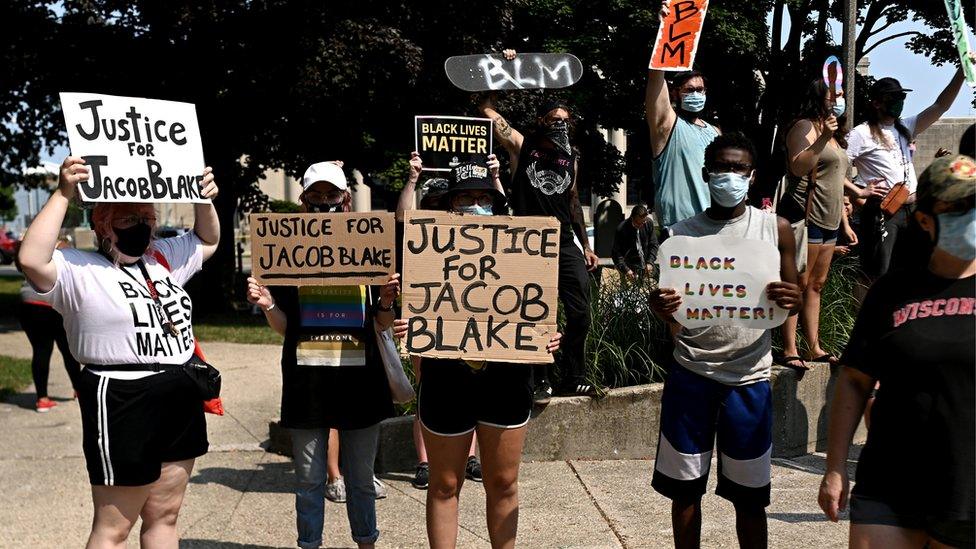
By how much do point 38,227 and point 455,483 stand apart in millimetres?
1977

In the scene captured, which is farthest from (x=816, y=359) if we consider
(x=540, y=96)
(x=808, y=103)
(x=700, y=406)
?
(x=540, y=96)

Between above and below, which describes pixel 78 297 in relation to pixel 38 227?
below

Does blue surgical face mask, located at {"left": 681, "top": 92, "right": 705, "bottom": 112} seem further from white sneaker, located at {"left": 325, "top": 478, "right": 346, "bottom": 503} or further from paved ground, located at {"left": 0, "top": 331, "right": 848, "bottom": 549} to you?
white sneaker, located at {"left": 325, "top": 478, "right": 346, "bottom": 503}

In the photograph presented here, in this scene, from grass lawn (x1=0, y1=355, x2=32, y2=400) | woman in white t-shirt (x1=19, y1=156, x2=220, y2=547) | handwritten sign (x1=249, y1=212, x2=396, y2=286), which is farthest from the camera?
grass lawn (x1=0, y1=355, x2=32, y2=400)

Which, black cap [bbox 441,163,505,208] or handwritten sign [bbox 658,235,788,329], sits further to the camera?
black cap [bbox 441,163,505,208]

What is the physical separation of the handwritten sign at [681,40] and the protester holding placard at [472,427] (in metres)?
1.42

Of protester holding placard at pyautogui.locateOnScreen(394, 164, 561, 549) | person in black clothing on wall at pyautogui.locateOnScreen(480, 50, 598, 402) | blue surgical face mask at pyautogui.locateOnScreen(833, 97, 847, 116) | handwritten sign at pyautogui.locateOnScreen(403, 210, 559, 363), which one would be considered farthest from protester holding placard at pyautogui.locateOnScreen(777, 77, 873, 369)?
A: protester holding placard at pyautogui.locateOnScreen(394, 164, 561, 549)

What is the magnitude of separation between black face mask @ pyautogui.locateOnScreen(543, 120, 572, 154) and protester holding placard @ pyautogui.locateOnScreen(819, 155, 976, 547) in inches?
120

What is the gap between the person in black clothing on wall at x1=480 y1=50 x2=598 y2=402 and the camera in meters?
6.15

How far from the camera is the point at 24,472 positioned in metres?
7.20

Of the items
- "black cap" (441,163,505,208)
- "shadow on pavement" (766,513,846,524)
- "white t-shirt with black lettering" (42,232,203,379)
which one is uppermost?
"black cap" (441,163,505,208)

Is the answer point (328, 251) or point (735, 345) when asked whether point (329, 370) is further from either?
point (735, 345)

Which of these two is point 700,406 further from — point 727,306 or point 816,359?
point 816,359

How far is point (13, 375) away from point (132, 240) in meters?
8.39
